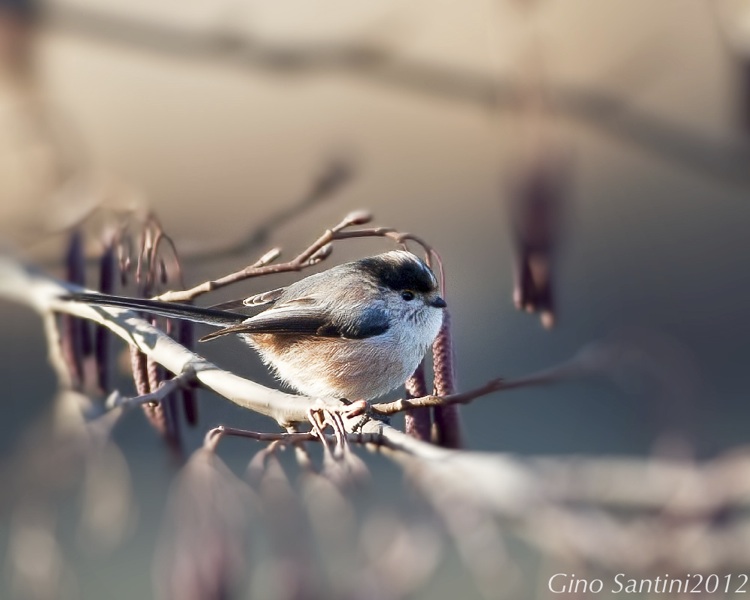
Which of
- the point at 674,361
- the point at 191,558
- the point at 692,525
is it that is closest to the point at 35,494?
the point at 191,558

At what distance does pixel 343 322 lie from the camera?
34.8 inches

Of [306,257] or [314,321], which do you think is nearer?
[306,257]

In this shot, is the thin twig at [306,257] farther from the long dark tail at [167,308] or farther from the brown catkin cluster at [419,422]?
the brown catkin cluster at [419,422]

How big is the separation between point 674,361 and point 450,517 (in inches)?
12.7

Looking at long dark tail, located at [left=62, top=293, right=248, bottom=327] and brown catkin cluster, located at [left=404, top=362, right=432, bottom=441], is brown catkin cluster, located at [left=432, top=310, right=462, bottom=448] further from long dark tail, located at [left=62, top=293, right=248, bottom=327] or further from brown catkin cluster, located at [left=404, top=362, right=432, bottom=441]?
long dark tail, located at [left=62, top=293, right=248, bottom=327]

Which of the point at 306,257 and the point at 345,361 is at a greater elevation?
the point at 306,257

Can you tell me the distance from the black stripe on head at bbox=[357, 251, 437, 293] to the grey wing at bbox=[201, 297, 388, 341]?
0.20 ft

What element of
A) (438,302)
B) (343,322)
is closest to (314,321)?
(343,322)

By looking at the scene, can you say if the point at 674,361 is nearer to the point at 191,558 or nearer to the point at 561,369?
the point at 561,369

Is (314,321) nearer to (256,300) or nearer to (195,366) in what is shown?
(256,300)

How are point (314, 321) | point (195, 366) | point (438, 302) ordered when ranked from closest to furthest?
point (195, 366), point (438, 302), point (314, 321)

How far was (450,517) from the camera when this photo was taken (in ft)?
1.94

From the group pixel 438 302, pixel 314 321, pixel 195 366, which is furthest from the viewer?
pixel 314 321

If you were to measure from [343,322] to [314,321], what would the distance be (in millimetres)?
40
